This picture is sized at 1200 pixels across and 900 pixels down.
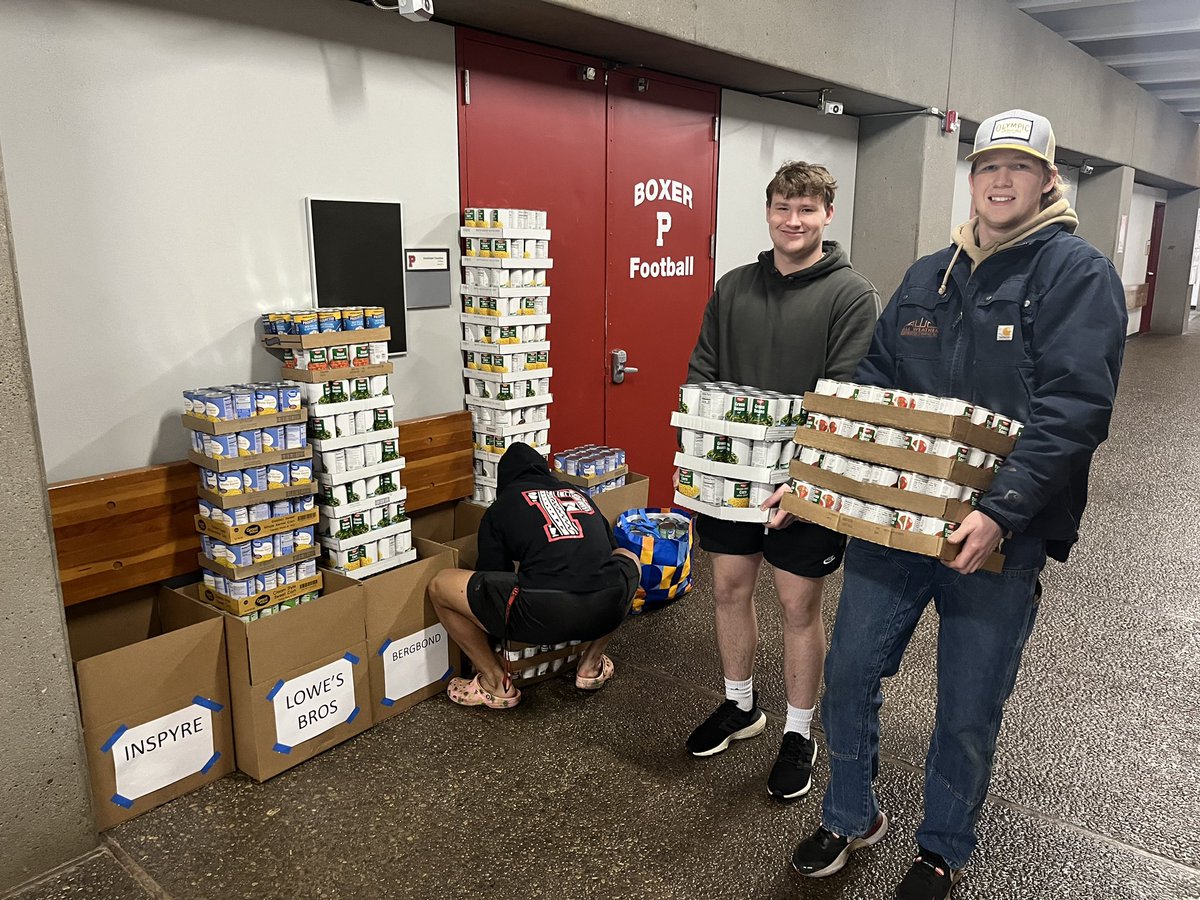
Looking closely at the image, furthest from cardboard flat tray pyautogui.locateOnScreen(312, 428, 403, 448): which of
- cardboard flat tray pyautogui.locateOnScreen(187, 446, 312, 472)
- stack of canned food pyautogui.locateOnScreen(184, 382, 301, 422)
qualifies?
stack of canned food pyautogui.locateOnScreen(184, 382, 301, 422)

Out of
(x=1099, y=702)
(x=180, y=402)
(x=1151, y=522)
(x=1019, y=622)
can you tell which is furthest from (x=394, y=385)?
(x=1151, y=522)

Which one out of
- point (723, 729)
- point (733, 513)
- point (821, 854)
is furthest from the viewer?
point (723, 729)

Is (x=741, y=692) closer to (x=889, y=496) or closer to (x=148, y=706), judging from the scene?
(x=889, y=496)

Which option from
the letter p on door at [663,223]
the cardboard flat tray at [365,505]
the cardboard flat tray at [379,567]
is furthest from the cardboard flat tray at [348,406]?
the letter p on door at [663,223]

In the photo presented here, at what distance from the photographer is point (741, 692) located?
118 inches

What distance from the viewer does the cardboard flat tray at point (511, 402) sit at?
12.6ft

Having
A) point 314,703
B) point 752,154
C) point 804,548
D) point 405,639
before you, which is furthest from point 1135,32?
point 314,703

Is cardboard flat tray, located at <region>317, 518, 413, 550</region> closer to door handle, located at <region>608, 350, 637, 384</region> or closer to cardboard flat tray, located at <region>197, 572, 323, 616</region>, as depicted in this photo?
cardboard flat tray, located at <region>197, 572, 323, 616</region>

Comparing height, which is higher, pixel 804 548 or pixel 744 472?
pixel 744 472

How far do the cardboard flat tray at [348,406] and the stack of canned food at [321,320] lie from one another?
0.22m

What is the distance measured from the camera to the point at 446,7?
3514 millimetres

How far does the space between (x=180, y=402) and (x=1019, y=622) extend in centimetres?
266

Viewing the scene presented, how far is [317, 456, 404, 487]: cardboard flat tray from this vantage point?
3121 mm

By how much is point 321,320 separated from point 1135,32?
8.36 metres
